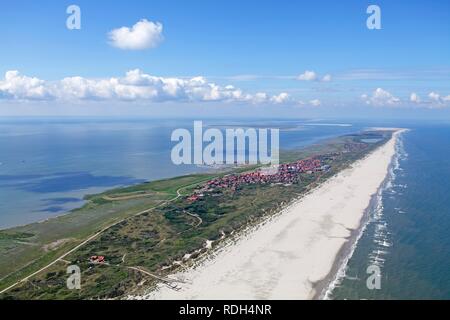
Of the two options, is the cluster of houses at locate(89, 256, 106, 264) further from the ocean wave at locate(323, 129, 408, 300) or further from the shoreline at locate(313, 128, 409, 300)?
the ocean wave at locate(323, 129, 408, 300)

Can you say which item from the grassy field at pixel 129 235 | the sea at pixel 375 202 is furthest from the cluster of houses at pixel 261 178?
the sea at pixel 375 202

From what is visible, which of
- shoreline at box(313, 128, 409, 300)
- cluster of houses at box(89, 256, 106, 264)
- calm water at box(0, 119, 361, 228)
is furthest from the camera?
calm water at box(0, 119, 361, 228)

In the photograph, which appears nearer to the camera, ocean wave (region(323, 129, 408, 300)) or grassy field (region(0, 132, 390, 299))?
ocean wave (region(323, 129, 408, 300))

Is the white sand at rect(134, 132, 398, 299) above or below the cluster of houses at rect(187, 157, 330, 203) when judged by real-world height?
below

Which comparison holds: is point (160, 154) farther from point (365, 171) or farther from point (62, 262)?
point (62, 262)

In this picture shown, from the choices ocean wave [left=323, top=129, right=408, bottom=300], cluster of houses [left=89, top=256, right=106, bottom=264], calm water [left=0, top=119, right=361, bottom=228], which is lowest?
cluster of houses [left=89, top=256, right=106, bottom=264]

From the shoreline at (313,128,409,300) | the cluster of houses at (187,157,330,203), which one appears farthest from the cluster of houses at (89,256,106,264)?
the cluster of houses at (187,157,330,203)

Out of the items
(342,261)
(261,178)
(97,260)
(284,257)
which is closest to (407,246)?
(342,261)
